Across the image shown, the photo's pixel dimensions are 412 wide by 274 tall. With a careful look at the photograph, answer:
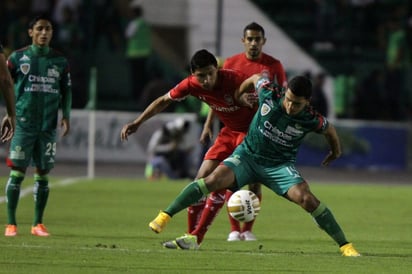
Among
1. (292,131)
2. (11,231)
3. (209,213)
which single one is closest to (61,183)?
(11,231)

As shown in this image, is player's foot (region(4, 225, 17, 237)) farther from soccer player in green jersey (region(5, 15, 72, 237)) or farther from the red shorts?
the red shorts

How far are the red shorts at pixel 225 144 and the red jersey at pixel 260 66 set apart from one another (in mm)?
1204

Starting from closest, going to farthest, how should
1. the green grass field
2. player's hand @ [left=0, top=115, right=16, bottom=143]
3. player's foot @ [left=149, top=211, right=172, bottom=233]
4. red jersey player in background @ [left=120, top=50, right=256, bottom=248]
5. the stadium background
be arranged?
player's hand @ [left=0, top=115, right=16, bottom=143]
the green grass field
player's foot @ [left=149, top=211, right=172, bottom=233]
red jersey player in background @ [left=120, top=50, right=256, bottom=248]
the stadium background

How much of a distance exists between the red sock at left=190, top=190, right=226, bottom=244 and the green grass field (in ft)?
0.67

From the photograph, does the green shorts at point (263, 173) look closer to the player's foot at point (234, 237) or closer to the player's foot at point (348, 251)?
the player's foot at point (348, 251)

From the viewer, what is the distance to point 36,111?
14102 millimetres

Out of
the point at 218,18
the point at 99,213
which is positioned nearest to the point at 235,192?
the point at 99,213

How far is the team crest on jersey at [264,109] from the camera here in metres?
12.4

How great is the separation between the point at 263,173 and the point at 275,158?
20 cm

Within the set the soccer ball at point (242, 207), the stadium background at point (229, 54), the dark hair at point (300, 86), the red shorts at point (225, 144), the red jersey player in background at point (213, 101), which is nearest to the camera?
the dark hair at point (300, 86)

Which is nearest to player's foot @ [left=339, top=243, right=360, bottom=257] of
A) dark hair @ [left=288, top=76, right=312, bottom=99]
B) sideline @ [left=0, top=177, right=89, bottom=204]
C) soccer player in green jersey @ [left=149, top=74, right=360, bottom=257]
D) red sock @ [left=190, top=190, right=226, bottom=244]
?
soccer player in green jersey @ [left=149, top=74, right=360, bottom=257]

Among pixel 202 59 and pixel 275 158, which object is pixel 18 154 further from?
pixel 275 158

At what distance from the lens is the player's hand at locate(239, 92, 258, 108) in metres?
12.8

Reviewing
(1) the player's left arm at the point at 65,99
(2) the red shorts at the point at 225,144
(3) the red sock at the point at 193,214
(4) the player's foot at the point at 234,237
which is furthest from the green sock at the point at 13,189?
(4) the player's foot at the point at 234,237
